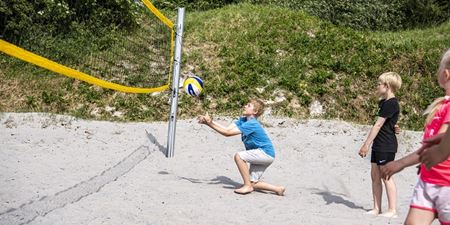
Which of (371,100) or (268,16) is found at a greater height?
(268,16)

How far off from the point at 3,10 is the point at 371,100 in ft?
19.9

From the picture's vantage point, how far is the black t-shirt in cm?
466

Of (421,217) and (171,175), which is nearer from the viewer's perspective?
(421,217)

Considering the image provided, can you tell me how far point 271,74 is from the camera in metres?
9.83

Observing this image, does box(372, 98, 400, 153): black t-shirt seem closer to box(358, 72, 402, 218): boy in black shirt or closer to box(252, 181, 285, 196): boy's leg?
box(358, 72, 402, 218): boy in black shirt

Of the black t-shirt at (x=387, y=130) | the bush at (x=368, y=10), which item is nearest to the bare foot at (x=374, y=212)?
the black t-shirt at (x=387, y=130)

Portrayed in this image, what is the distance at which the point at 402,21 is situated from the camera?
15578mm

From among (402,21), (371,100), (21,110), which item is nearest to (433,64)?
(371,100)

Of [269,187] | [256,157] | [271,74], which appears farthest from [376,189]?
[271,74]

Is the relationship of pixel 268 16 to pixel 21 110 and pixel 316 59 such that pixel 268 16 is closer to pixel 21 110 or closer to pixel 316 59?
pixel 316 59

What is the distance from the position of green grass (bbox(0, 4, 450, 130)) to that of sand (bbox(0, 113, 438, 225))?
1082 mm

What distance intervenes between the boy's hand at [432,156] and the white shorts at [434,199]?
56 centimetres

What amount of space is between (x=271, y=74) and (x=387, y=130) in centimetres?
521

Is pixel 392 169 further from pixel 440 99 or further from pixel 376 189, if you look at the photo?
pixel 376 189
